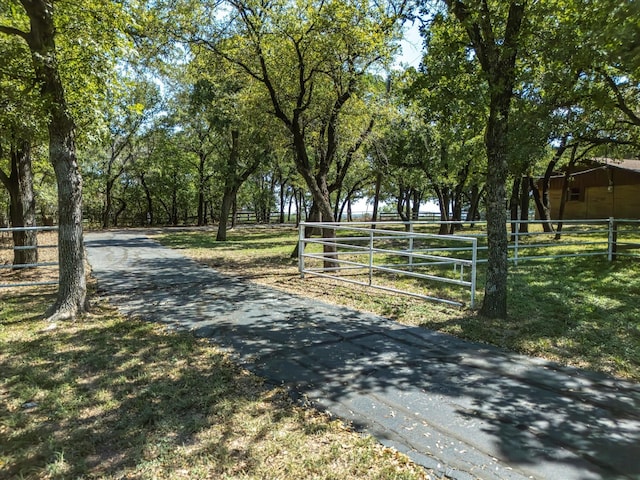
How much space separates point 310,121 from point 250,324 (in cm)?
690

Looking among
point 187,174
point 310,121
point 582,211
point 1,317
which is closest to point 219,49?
point 310,121

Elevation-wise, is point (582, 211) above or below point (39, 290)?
above

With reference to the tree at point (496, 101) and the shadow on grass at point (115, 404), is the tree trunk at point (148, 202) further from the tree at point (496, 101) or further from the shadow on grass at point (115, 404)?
the tree at point (496, 101)

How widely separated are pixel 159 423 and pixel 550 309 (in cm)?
542

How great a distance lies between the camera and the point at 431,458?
7.99ft

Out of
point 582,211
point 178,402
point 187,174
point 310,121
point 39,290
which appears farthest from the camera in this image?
point 187,174

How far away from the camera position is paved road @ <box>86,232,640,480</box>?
97.0 inches

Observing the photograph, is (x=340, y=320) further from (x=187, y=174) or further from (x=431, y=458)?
(x=187, y=174)

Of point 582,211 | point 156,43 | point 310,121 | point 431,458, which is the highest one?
point 156,43

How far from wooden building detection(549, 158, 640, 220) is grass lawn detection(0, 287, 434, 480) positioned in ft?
Result: 88.8

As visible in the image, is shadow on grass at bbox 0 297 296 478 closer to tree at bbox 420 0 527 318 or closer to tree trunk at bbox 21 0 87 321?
tree trunk at bbox 21 0 87 321

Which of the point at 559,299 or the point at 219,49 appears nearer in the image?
the point at 559,299

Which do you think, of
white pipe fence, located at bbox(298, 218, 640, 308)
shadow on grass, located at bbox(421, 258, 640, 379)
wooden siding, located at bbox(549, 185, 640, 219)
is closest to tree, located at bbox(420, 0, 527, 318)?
white pipe fence, located at bbox(298, 218, 640, 308)

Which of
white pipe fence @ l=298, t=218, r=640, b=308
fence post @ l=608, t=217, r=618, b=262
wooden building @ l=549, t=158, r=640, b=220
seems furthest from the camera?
wooden building @ l=549, t=158, r=640, b=220
